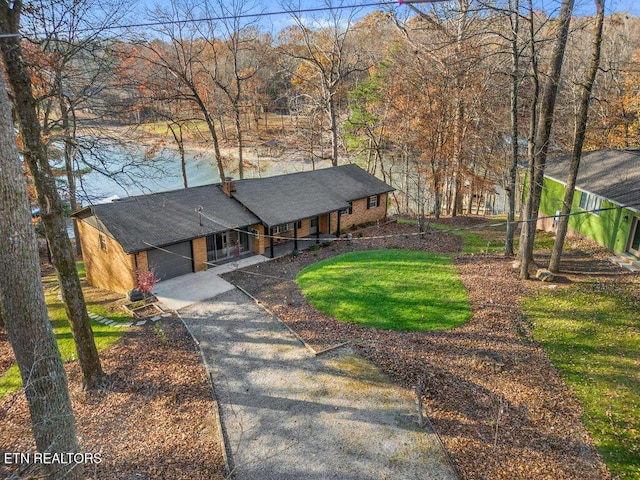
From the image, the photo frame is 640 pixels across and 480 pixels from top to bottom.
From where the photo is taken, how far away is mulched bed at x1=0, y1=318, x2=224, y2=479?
788cm

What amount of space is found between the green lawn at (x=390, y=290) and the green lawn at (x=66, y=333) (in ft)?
21.9

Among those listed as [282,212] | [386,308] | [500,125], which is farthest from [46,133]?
[500,125]

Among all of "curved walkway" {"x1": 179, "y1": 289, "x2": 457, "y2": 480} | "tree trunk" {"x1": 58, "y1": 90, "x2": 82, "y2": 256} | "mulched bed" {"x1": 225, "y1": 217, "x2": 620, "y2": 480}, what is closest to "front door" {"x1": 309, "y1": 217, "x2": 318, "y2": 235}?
"mulched bed" {"x1": 225, "y1": 217, "x2": 620, "y2": 480}

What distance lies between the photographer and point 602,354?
34.5ft

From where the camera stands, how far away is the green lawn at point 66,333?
36.7 feet

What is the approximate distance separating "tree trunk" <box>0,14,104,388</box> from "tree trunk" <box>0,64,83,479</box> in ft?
14.1

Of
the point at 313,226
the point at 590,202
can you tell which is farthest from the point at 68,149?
the point at 590,202

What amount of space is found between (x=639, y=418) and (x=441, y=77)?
70.0 feet

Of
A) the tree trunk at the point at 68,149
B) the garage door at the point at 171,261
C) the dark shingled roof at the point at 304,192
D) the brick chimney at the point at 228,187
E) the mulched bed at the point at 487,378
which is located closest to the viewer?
the mulched bed at the point at 487,378

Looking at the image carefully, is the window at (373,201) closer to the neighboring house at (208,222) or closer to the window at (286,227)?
the neighboring house at (208,222)

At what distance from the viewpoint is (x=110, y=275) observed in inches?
703

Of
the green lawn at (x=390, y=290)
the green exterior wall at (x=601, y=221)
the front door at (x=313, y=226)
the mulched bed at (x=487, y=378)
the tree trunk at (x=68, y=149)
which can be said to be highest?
the tree trunk at (x=68, y=149)

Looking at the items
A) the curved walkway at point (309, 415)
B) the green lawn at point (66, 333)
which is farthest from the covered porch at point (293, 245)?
the curved walkway at point (309, 415)

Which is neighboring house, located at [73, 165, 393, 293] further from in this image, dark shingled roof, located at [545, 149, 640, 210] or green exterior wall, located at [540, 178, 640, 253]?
dark shingled roof, located at [545, 149, 640, 210]
